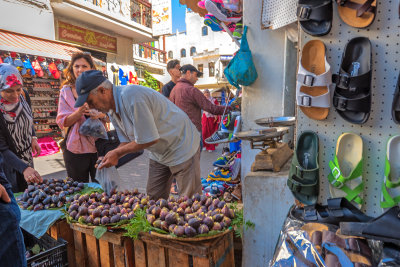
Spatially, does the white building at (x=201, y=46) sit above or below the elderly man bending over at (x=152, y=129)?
above

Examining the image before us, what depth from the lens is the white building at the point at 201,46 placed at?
96.8 feet

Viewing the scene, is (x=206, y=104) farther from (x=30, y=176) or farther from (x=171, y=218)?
(x=171, y=218)

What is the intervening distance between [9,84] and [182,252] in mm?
2274

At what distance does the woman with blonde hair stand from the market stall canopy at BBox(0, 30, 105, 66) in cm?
630

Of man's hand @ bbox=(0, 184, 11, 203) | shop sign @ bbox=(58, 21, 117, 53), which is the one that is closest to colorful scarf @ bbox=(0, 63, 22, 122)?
man's hand @ bbox=(0, 184, 11, 203)

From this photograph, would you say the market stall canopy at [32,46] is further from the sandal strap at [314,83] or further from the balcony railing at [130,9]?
the sandal strap at [314,83]

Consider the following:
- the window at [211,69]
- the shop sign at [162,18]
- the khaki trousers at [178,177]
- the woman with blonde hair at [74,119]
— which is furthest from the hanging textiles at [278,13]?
the window at [211,69]

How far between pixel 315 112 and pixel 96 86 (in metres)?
1.55

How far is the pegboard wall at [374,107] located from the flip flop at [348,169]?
0.05 meters

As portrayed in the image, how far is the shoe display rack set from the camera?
382 inches

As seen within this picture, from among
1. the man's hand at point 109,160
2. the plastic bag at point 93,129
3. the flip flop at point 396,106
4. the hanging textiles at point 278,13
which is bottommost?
the man's hand at point 109,160

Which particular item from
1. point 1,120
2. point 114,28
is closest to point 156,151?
point 1,120

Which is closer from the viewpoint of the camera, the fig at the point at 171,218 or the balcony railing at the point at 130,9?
the fig at the point at 171,218

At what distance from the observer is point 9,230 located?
146 centimetres
